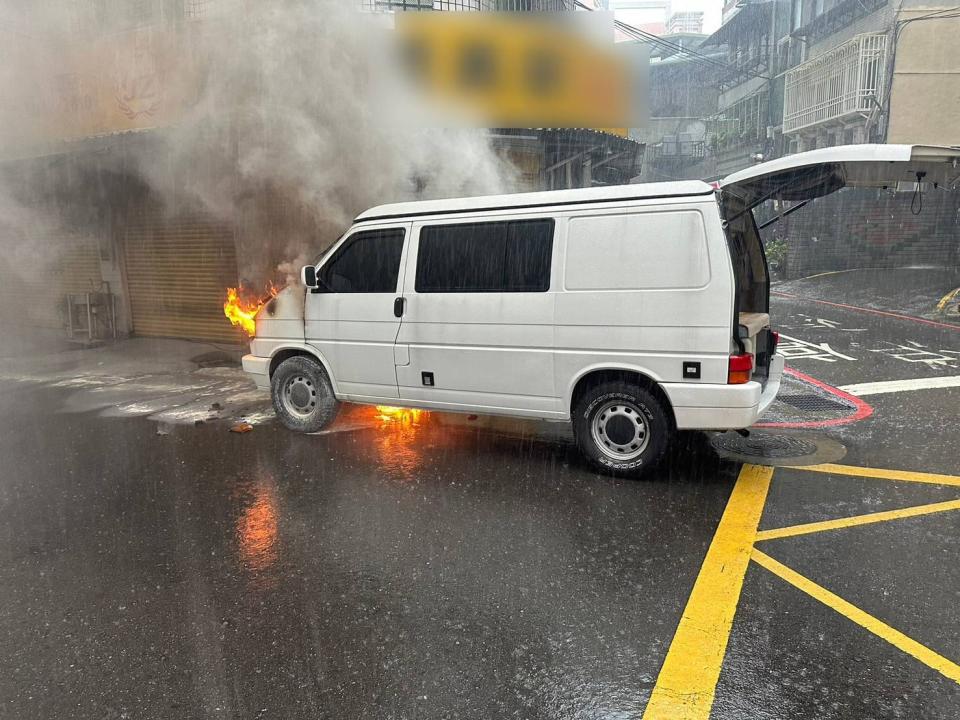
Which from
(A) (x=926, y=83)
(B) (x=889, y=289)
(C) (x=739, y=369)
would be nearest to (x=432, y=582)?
(C) (x=739, y=369)

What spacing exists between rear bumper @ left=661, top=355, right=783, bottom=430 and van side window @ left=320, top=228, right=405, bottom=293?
98.0 inches

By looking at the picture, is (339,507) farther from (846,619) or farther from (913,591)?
(913,591)

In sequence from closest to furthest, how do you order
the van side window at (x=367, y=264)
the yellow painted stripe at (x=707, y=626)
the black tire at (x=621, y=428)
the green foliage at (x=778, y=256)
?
1. the yellow painted stripe at (x=707, y=626)
2. the black tire at (x=621, y=428)
3. the van side window at (x=367, y=264)
4. the green foliage at (x=778, y=256)

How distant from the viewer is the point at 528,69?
36.6 ft

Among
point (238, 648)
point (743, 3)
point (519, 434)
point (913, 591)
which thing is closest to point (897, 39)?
point (743, 3)

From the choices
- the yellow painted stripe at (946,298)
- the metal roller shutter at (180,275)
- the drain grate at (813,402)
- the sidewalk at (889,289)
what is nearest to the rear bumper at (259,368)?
the metal roller shutter at (180,275)

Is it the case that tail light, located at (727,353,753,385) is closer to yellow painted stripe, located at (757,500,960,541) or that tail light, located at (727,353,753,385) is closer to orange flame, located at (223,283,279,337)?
yellow painted stripe, located at (757,500,960,541)

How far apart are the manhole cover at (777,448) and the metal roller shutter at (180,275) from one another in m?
8.44

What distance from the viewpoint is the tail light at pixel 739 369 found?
4.17 m

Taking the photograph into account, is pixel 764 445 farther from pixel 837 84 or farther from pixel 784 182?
pixel 837 84

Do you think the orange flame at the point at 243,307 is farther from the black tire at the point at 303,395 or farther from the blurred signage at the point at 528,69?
the blurred signage at the point at 528,69

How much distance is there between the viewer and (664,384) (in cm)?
436

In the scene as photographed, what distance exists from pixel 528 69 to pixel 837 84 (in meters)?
14.3

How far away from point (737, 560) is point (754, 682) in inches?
40.7
